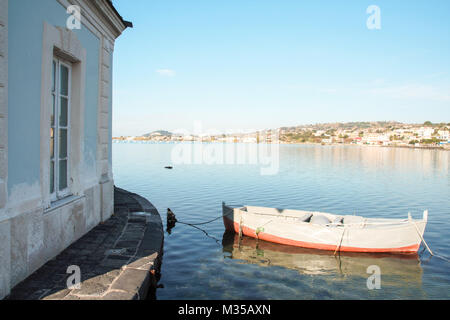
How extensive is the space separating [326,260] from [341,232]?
1.07 m

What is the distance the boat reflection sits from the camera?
952cm

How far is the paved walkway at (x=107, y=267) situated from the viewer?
4.61m

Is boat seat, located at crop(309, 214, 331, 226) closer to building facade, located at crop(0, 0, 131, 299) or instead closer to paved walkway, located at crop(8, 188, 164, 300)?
paved walkway, located at crop(8, 188, 164, 300)

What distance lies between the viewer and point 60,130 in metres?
6.59

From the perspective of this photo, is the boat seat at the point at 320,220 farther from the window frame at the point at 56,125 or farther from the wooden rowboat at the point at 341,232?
the window frame at the point at 56,125

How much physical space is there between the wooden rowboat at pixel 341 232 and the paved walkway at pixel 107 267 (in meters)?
4.52

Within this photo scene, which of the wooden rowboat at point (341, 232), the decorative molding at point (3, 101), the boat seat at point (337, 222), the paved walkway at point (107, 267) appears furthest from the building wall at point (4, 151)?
the boat seat at point (337, 222)

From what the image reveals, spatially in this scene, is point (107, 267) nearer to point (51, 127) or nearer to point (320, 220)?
point (51, 127)

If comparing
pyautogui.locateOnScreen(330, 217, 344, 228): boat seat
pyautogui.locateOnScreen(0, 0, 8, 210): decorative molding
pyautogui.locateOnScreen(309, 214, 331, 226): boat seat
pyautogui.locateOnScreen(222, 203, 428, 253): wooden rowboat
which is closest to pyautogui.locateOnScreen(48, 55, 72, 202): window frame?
pyautogui.locateOnScreen(0, 0, 8, 210): decorative molding

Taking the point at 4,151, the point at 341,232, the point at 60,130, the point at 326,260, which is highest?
the point at 60,130

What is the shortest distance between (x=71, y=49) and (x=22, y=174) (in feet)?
9.18

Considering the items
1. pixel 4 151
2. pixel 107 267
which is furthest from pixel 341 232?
pixel 4 151

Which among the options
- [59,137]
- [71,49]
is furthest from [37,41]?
[59,137]
